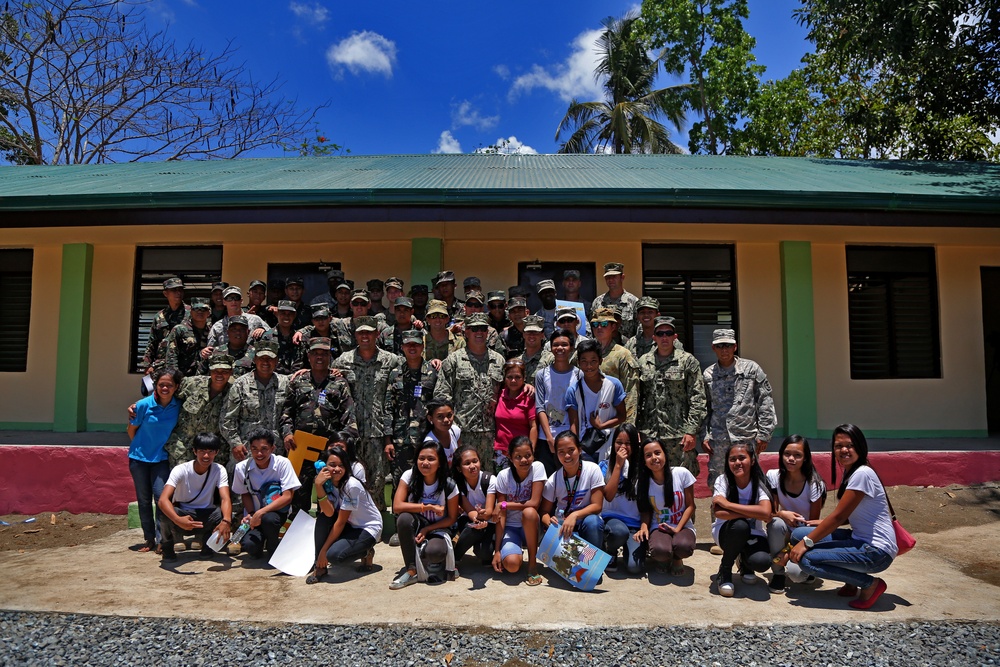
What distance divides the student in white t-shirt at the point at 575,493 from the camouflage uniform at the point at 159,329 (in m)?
3.83

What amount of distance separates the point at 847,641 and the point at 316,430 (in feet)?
11.7

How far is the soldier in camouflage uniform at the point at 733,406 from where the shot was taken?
4.75 m

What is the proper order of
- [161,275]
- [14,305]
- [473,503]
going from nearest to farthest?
1. [473,503]
2. [161,275]
3. [14,305]

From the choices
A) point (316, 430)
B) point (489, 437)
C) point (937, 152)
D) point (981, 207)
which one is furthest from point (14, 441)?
point (937, 152)

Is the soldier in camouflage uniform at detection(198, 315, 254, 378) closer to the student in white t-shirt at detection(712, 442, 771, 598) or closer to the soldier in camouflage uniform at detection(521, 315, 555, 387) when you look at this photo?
the soldier in camouflage uniform at detection(521, 315, 555, 387)

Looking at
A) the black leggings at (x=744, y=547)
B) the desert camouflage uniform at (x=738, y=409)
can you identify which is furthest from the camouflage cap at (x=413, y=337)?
the black leggings at (x=744, y=547)

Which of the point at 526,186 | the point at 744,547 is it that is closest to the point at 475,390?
the point at 744,547

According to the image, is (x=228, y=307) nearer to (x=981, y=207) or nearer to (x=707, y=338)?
(x=707, y=338)

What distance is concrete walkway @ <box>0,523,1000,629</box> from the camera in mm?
3498

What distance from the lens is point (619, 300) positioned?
233 inches

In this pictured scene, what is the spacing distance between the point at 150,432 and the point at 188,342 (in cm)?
115

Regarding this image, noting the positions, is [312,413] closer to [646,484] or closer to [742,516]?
[646,484]

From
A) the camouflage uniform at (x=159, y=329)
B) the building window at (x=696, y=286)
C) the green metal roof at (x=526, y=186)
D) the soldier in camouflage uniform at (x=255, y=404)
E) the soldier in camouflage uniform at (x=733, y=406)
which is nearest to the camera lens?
the soldier in camouflage uniform at (x=733, y=406)

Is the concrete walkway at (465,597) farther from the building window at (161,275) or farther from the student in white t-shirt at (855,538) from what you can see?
the building window at (161,275)
